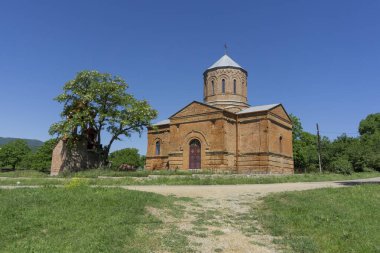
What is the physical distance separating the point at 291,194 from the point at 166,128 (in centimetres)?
2756

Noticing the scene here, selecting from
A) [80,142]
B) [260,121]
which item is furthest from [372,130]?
[80,142]

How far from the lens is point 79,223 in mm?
8352

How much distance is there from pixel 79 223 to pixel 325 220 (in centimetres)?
701

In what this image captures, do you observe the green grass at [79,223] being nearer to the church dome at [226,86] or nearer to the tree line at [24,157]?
the church dome at [226,86]

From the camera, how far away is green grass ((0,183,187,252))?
22.9 ft

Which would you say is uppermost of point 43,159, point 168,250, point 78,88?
point 78,88

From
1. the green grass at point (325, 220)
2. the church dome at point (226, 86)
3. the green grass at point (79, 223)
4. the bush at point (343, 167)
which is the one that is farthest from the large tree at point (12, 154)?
the green grass at point (325, 220)

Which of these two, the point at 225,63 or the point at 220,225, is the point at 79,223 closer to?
the point at 220,225

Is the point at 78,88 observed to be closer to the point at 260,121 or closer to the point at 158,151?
the point at 158,151

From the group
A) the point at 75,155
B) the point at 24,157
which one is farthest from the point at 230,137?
the point at 24,157

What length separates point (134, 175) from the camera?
24938mm

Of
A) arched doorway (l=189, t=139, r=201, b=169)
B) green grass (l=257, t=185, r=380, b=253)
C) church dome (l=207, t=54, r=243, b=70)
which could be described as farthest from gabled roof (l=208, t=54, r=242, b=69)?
green grass (l=257, t=185, r=380, b=253)

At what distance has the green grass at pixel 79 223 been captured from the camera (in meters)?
6.99

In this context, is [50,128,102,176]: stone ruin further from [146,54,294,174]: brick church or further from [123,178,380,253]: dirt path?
[123,178,380,253]: dirt path
